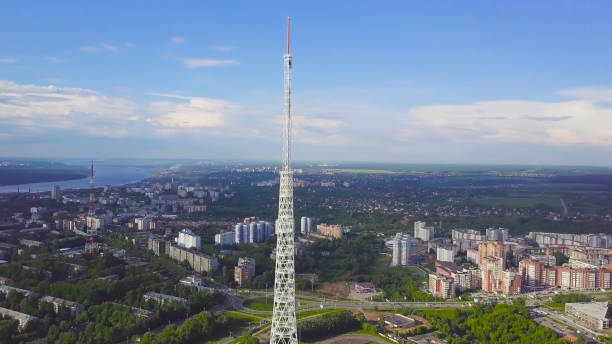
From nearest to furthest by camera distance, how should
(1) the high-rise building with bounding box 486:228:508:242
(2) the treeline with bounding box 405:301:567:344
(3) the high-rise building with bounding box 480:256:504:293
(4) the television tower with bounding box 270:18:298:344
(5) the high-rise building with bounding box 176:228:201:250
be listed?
(4) the television tower with bounding box 270:18:298:344 → (2) the treeline with bounding box 405:301:567:344 → (3) the high-rise building with bounding box 480:256:504:293 → (5) the high-rise building with bounding box 176:228:201:250 → (1) the high-rise building with bounding box 486:228:508:242

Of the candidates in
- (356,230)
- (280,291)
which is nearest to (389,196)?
(356,230)

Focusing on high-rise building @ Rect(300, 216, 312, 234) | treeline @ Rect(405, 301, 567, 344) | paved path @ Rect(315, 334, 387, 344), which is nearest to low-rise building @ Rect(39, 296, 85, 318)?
paved path @ Rect(315, 334, 387, 344)

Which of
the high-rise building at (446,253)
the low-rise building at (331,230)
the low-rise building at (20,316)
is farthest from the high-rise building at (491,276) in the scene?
the low-rise building at (20,316)

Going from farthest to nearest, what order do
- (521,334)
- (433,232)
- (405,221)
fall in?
(405,221) < (433,232) < (521,334)

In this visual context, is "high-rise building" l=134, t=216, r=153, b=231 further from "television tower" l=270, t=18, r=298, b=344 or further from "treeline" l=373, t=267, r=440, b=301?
"television tower" l=270, t=18, r=298, b=344

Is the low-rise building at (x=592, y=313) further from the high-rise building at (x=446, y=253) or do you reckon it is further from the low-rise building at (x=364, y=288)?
the high-rise building at (x=446, y=253)

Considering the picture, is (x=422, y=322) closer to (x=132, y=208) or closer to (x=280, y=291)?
(x=280, y=291)
